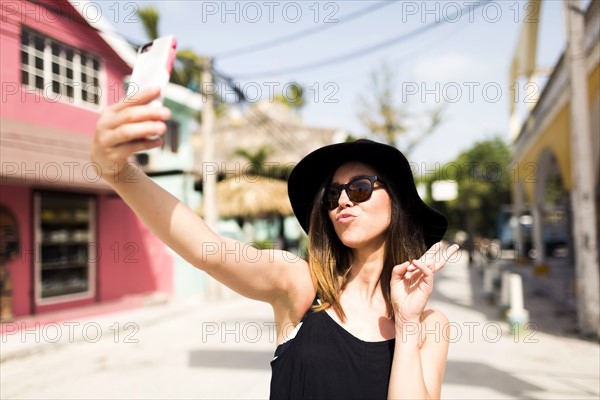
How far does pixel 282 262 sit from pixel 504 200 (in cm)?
4185

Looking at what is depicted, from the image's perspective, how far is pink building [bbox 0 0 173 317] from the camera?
27.0 feet

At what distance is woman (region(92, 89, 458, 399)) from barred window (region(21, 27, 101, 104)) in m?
9.07

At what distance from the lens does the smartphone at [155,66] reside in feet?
3.76

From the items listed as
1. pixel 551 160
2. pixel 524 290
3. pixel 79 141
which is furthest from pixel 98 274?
pixel 551 160

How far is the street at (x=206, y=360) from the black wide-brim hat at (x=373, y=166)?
3618 millimetres

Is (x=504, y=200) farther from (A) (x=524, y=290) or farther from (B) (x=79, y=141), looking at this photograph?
(B) (x=79, y=141)

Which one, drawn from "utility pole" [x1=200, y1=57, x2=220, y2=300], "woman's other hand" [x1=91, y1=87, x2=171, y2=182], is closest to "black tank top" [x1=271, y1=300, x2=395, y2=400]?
"woman's other hand" [x1=91, y1=87, x2=171, y2=182]

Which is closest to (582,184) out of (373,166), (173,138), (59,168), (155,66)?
(373,166)

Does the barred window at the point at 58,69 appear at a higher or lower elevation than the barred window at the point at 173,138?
higher

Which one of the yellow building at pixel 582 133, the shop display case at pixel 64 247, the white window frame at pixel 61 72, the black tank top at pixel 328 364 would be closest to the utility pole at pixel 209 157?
the white window frame at pixel 61 72

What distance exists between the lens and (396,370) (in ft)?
4.96

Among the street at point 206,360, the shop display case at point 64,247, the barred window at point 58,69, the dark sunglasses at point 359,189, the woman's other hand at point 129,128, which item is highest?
the barred window at point 58,69

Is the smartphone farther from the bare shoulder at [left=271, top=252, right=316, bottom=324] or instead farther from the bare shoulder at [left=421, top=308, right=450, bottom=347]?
the bare shoulder at [left=421, top=308, right=450, bottom=347]

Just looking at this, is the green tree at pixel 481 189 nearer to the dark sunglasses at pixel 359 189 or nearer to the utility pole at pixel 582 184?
the utility pole at pixel 582 184
